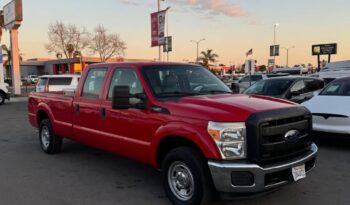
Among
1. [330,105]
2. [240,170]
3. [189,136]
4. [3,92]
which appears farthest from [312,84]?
[3,92]

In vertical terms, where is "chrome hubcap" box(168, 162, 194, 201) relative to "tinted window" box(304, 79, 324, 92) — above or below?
below

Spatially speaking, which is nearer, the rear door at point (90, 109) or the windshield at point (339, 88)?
the rear door at point (90, 109)

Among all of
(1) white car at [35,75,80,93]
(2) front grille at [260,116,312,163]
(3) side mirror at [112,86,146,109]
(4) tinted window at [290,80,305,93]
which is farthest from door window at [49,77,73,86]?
(2) front grille at [260,116,312,163]

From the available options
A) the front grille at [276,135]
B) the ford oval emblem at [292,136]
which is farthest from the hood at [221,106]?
the ford oval emblem at [292,136]

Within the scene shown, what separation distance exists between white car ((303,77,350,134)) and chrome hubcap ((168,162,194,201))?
4.51 m

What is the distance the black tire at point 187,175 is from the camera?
172 inches

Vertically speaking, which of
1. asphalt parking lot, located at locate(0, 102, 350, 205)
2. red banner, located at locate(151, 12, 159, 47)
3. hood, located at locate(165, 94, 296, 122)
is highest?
red banner, located at locate(151, 12, 159, 47)

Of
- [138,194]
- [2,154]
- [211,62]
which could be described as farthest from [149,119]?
[211,62]

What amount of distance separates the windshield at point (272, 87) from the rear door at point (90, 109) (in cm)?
687

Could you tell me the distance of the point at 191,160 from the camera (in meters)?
4.45

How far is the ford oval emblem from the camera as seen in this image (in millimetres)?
4504

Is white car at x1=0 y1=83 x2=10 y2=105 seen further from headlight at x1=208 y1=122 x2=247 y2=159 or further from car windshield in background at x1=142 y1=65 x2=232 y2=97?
headlight at x1=208 y1=122 x2=247 y2=159

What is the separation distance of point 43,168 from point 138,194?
2404 mm

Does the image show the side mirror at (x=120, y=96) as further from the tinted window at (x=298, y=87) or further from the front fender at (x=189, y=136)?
the tinted window at (x=298, y=87)
